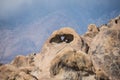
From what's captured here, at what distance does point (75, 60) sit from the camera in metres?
18.7

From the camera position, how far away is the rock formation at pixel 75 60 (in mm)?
18750

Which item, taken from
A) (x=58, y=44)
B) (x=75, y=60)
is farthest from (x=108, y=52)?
(x=58, y=44)

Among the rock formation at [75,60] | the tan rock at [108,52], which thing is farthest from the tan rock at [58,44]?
the tan rock at [108,52]

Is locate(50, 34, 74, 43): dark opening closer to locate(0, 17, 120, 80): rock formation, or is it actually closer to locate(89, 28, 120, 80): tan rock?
locate(0, 17, 120, 80): rock formation

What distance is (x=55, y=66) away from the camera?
63.6 feet

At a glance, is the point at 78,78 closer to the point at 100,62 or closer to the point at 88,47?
the point at 100,62

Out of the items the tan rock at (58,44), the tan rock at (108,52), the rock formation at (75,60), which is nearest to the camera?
the rock formation at (75,60)

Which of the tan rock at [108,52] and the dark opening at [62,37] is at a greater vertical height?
the dark opening at [62,37]

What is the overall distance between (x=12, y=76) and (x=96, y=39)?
31.4 ft

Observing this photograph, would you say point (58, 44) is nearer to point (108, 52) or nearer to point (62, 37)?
point (62, 37)

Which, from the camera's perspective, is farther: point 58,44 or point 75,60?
point 58,44

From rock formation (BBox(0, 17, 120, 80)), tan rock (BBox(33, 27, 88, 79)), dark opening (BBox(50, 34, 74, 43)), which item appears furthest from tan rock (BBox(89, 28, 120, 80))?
dark opening (BBox(50, 34, 74, 43))

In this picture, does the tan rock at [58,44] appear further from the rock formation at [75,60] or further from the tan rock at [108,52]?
the tan rock at [108,52]

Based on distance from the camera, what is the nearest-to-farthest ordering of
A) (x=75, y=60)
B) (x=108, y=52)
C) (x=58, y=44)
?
(x=75, y=60) < (x=108, y=52) < (x=58, y=44)
